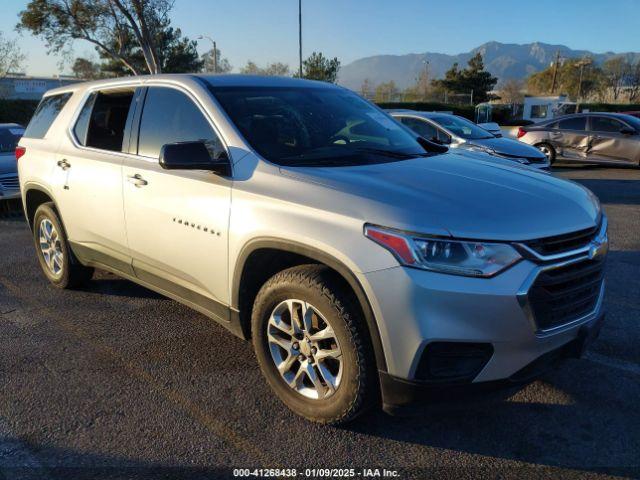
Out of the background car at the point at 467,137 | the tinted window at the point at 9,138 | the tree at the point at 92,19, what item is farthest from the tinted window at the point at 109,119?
the tree at the point at 92,19

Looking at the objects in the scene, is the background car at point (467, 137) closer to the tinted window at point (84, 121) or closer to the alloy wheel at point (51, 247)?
the tinted window at point (84, 121)

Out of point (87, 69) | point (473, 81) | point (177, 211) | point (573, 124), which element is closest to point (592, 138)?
point (573, 124)

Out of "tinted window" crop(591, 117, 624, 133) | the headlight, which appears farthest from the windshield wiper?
"tinted window" crop(591, 117, 624, 133)

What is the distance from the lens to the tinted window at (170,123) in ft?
11.4

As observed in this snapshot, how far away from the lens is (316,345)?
286cm

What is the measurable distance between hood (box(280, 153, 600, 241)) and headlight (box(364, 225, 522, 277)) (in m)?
0.04

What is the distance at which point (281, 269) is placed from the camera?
3.15m

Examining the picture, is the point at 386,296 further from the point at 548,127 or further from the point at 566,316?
the point at 548,127

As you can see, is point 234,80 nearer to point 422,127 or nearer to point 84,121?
point 84,121

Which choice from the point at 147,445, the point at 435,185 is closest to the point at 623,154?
the point at 435,185

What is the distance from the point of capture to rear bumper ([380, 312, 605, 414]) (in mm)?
2486

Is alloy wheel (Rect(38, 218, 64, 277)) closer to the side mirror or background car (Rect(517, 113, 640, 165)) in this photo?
the side mirror

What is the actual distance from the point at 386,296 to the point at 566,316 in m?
0.91

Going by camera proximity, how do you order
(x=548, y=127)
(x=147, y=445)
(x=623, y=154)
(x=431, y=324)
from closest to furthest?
(x=431, y=324), (x=147, y=445), (x=623, y=154), (x=548, y=127)
